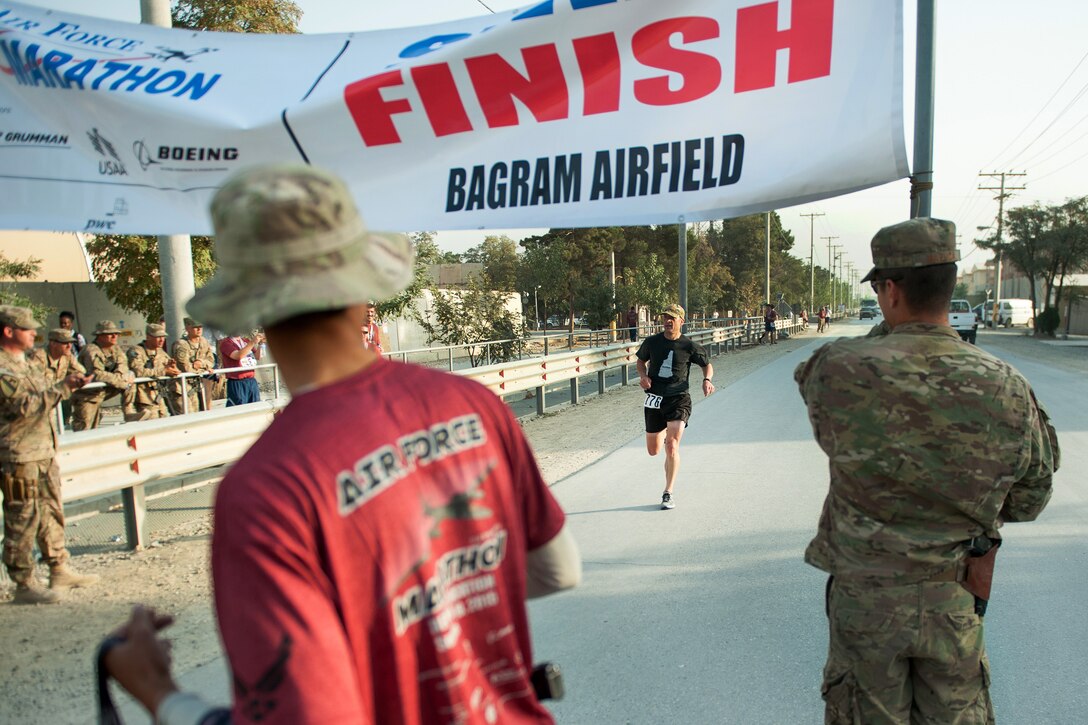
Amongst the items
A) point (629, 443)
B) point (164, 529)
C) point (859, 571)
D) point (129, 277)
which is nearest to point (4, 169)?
point (859, 571)

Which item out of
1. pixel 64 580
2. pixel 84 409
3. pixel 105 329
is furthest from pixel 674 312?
pixel 84 409

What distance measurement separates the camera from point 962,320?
31.0 meters

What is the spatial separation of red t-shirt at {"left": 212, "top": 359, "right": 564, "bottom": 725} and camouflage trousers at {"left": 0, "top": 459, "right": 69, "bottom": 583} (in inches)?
184

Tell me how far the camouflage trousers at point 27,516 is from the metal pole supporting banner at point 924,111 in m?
5.31

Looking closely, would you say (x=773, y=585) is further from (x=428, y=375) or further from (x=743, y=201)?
(x=428, y=375)

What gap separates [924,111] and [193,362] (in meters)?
8.81

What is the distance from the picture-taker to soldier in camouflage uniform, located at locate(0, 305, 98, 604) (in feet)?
15.3

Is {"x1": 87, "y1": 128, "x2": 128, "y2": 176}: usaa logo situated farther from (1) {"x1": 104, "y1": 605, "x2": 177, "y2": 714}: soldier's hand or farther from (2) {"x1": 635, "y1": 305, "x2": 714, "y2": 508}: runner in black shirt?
(2) {"x1": 635, "y1": 305, "x2": 714, "y2": 508}: runner in black shirt

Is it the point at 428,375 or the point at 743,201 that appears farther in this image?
the point at 743,201

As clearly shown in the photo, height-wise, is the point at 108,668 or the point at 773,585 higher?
the point at 108,668

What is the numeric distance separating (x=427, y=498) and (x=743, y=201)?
68.7 inches

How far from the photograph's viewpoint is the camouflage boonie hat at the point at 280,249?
1087mm

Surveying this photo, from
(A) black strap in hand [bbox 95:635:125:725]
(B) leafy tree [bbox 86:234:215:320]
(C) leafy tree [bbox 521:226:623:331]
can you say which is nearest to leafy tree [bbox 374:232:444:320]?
(B) leafy tree [bbox 86:234:215:320]

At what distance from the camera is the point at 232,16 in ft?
49.6
